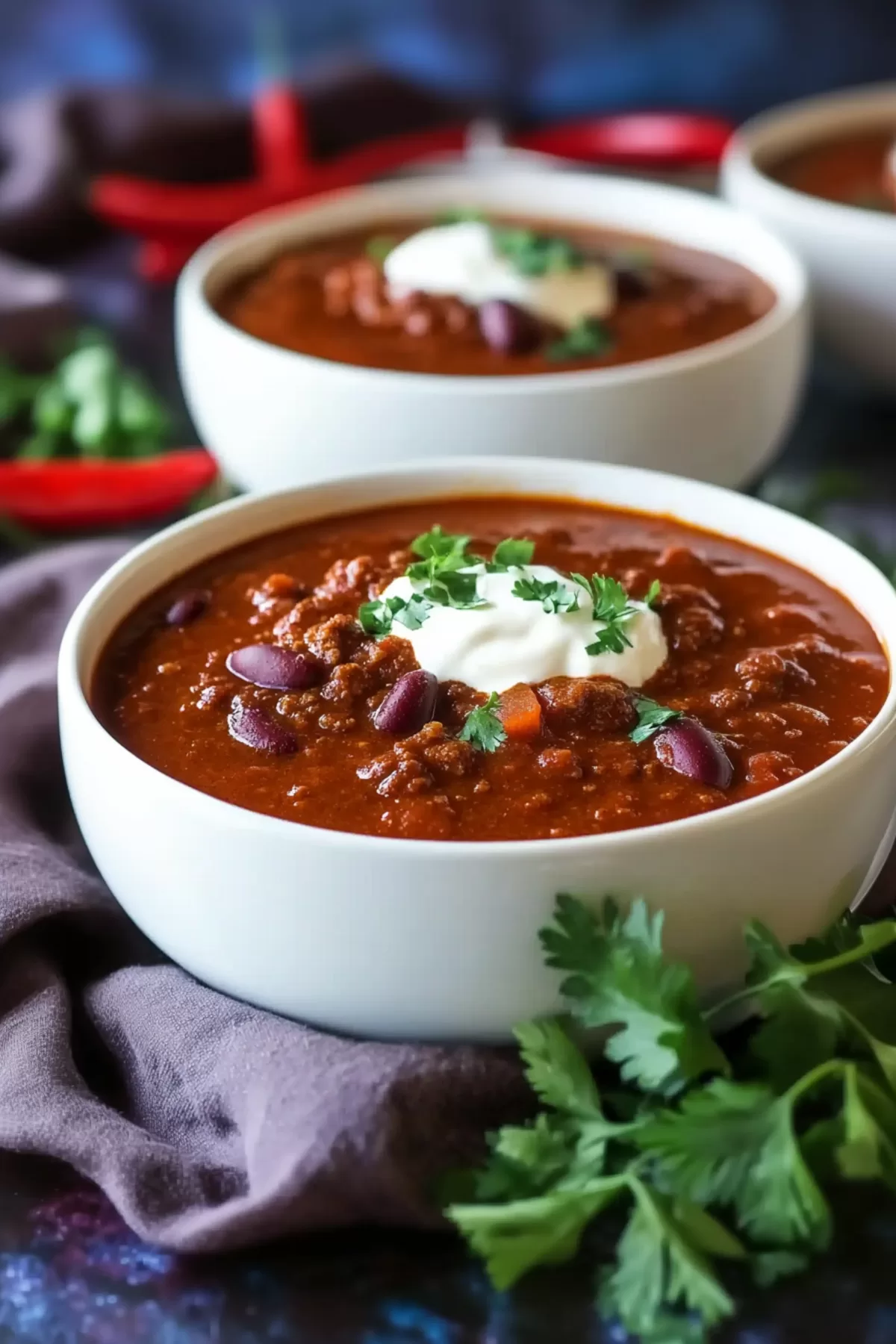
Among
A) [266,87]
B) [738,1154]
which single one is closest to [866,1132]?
[738,1154]

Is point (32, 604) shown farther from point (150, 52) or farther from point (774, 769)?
point (150, 52)

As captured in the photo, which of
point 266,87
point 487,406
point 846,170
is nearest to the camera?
point 487,406

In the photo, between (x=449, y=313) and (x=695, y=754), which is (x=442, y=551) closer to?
(x=695, y=754)

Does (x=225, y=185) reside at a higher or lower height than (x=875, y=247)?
lower

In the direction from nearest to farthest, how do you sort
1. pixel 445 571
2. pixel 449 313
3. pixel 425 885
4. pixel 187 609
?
1. pixel 425 885
2. pixel 445 571
3. pixel 187 609
4. pixel 449 313

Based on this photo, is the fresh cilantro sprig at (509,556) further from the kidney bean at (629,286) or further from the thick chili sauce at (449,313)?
the kidney bean at (629,286)

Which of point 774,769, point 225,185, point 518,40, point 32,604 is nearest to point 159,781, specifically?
point 774,769
